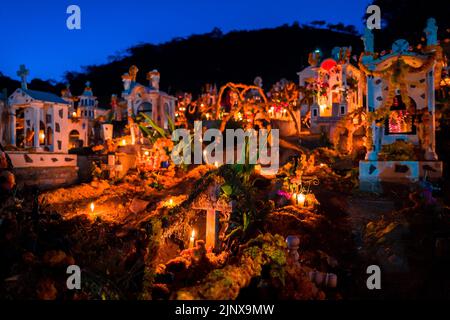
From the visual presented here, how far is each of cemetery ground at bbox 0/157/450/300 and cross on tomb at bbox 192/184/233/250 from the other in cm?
17

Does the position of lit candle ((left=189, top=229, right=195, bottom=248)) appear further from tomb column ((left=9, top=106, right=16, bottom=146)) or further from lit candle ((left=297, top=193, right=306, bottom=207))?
tomb column ((left=9, top=106, right=16, bottom=146))

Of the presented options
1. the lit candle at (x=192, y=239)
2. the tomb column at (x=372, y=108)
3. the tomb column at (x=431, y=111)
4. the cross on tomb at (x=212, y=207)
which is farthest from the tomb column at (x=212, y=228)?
the tomb column at (x=431, y=111)

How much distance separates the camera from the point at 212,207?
24.2 ft

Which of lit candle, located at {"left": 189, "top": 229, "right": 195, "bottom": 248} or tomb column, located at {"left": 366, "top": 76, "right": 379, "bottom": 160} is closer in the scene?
lit candle, located at {"left": 189, "top": 229, "right": 195, "bottom": 248}

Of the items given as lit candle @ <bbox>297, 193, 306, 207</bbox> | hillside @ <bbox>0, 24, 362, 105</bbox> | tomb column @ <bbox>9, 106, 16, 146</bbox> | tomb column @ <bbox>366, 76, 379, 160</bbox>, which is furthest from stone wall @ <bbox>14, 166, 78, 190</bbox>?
hillside @ <bbox>0, 24, 362, 105</bbox>

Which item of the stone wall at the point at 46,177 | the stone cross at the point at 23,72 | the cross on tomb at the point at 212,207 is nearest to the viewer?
the cross on tomb at the point at 212,207

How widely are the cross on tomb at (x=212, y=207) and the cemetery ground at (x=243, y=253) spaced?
0.57ft

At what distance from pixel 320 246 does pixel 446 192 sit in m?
5.50

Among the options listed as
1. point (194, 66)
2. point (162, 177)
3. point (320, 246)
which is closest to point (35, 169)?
point (162, 177)

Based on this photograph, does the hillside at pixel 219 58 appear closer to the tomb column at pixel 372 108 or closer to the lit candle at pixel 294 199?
the tomb column at pixel 372 108

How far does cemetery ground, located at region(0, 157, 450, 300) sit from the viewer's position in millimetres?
4520

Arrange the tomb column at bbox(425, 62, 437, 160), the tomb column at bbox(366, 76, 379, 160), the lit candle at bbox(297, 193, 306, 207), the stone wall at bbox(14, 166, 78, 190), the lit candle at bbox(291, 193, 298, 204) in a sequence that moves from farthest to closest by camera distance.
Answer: the stone wall at bbox(14, 166, 78, 190) → the tomb column at bbox(366, 76, 379, 160) → the tomb column at bbox(425, 62, 437, 160) → the lit candle at bbox(291, 193, 298, 204) → the lit candle at bbox(297, 193, 306, 207)

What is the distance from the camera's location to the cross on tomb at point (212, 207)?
288 inches
